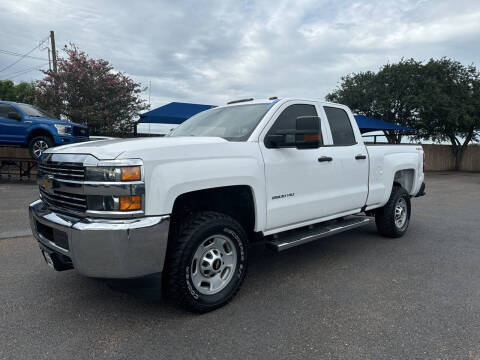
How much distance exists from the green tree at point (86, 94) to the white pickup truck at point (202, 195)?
13563 mm

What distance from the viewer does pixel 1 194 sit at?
9328 millimetres

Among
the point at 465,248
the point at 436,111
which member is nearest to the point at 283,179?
the point at 465,248

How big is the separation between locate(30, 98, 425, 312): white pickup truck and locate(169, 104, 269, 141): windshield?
0.06 ft

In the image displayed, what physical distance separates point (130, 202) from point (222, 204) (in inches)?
43.2

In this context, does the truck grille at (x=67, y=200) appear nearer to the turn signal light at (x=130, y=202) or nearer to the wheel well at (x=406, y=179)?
the turn signal light at (x=130, y=202)

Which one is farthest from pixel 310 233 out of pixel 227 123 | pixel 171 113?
pixel 171 113

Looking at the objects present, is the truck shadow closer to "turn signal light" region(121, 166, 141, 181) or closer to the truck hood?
"turn signal light" region(121, 166, 141, 181)

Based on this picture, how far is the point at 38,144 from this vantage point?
1080cm

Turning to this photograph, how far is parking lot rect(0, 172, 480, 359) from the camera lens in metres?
2.55

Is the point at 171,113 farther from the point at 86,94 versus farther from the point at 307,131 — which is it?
the point at 307,131

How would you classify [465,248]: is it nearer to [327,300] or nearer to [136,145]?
[327,300]

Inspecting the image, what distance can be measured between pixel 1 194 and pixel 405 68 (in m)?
23.3

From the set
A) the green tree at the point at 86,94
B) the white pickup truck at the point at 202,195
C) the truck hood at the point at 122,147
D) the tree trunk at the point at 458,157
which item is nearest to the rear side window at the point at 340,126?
the white pickup truck at the point at 202,195

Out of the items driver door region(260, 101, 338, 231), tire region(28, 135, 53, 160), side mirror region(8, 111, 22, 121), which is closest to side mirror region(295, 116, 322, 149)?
driver door region(260, 101, 338, 231)
